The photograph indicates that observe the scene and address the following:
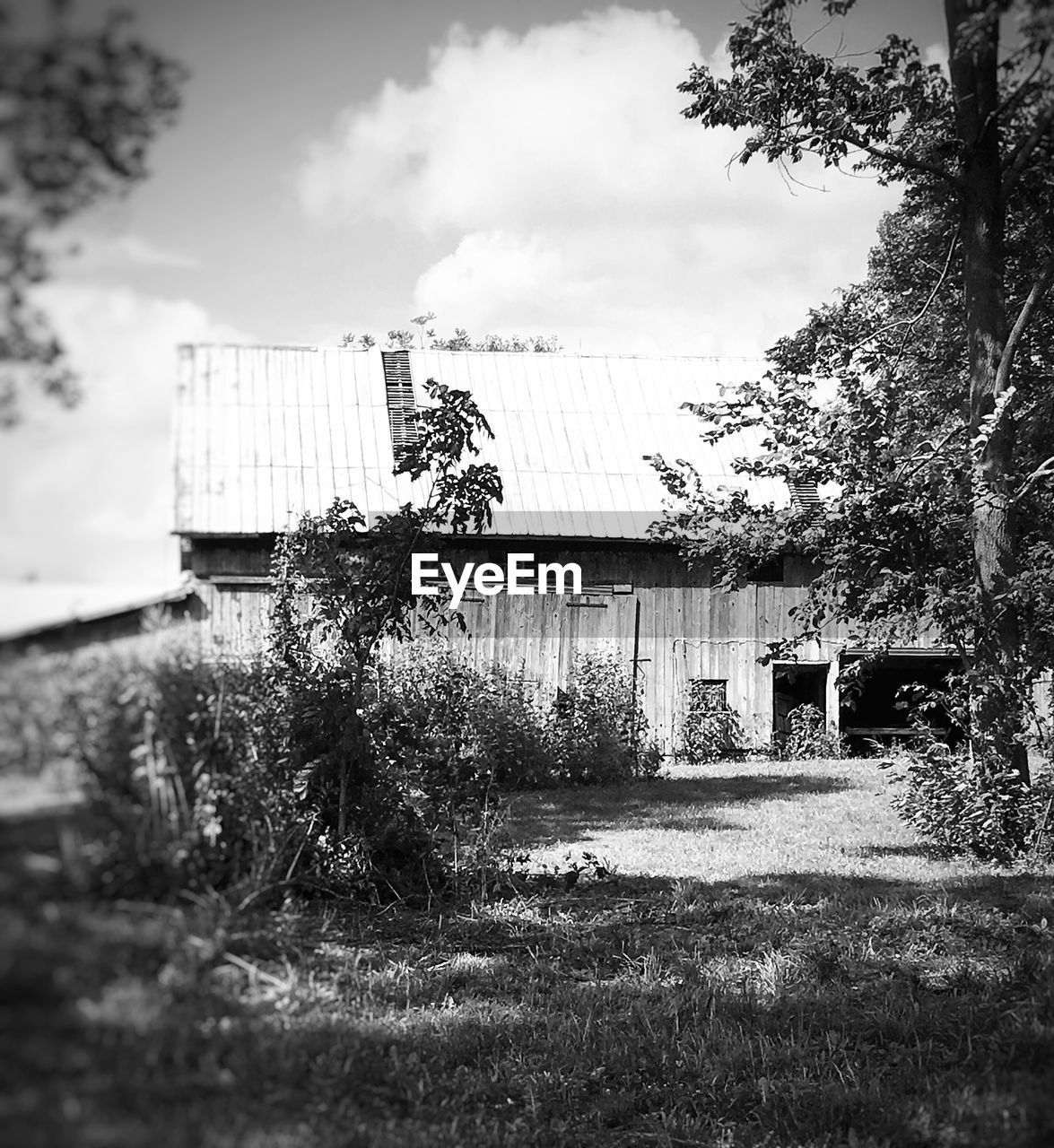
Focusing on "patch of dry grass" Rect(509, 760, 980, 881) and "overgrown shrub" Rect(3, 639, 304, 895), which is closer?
"overgrown shrub" Rect(3, 639, 304, 895)

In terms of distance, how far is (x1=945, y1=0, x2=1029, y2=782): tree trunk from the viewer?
797 cm

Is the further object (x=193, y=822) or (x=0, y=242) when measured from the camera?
(x=193, y=822)

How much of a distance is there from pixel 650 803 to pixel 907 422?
559 centimetres

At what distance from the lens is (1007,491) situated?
8008 mm

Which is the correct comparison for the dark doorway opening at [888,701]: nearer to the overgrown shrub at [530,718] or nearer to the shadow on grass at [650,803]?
the shadow on grass at [650,803]

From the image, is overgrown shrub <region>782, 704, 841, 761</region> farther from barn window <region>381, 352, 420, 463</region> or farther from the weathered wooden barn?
barn window <region>381, 352, 420, 463</region>

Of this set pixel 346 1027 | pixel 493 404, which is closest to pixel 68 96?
pixel 346 1027

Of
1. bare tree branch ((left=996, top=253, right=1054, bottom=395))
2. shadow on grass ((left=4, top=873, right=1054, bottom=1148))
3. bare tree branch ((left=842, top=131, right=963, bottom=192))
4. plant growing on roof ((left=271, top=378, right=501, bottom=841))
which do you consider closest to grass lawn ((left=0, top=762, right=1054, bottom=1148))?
shadow on grass ((left=4, top=873, right=1054, bottom=1148))

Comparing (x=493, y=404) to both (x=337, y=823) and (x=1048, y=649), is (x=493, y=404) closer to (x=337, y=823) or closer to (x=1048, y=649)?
(x=1048, y=649)

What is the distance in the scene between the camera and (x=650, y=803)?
1259cm

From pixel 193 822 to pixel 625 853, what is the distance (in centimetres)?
696

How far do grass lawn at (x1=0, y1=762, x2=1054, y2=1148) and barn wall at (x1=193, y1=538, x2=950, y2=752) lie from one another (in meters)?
7.36

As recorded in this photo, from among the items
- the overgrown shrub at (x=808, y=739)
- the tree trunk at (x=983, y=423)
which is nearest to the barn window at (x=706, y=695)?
the overgrown shrub at (x=808, y=739)

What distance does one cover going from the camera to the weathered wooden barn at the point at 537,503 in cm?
1630
